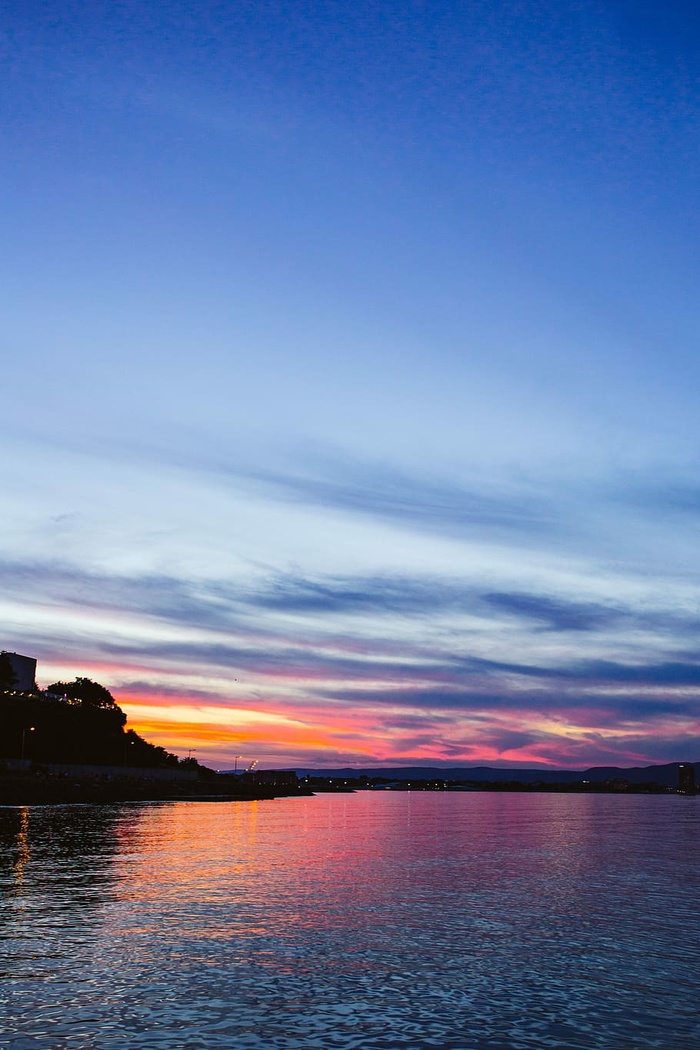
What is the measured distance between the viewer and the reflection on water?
22.2m

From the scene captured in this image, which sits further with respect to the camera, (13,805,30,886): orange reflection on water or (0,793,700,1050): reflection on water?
(13,805,30,886): orange reflection on water

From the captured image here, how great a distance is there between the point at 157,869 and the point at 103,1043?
128 ft

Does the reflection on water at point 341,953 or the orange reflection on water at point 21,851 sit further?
the orange reflection on water at point 21,851

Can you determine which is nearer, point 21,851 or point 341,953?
point 341,953

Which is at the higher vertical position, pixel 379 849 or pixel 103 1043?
pixel 103 1043

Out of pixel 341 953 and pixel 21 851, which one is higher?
pixel 341 953

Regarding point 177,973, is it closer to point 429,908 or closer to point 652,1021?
point 652,1021

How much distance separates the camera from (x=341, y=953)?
3162 cm

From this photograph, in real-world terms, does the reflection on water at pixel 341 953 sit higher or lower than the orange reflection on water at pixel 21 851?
higher

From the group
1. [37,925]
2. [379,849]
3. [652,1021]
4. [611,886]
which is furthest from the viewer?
[379,849]

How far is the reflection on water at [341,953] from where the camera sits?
2216 cm

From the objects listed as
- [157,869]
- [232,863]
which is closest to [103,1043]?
[157,869]

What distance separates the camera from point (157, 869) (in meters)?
57.3

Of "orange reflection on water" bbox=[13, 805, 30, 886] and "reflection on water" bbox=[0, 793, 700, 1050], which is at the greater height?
"reflection on water" bbox=[0, 793, 700, 1050]
